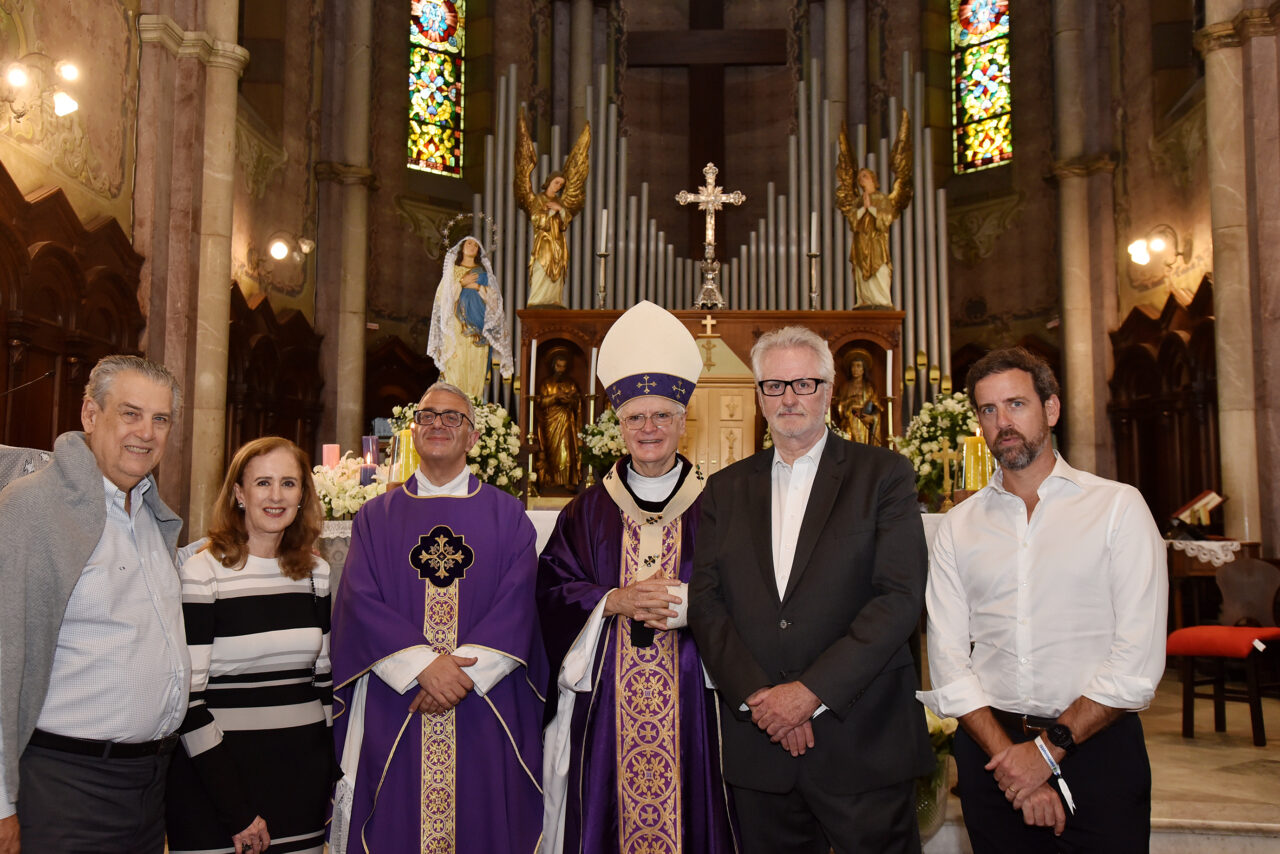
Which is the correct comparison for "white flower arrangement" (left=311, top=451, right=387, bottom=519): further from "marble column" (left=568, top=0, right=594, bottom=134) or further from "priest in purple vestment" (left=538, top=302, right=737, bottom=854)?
"marble column" (left=568, top=0, right=594, bottom=134)

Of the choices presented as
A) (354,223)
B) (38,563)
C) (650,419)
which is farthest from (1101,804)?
(354,223)

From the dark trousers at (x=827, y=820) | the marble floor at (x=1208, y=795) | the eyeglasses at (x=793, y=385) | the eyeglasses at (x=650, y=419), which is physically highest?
the eyeglasses at (x=793, y=385)

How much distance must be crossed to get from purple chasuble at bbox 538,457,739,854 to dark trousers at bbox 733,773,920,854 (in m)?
0.40

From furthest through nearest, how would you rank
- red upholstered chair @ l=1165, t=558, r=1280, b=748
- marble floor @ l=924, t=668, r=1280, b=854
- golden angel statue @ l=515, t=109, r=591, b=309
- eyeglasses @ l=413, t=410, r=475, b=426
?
golden angel statue @ l=515, t=109, r=591, b=309 < red upholstered chair @ l=1165, t=558, r=1280, b=748 < marble floor @ l=924, t=668, r=1280, b=854 < eyeglasses @ l=413, t=410, r=475, b=426

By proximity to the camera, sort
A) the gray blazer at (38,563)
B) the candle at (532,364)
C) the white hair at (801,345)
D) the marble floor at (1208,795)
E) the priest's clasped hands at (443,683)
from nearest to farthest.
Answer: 1. the gray blazer at (38,563)
2. the white hair at (801,345)
3. the priest's clasped hands at (443,683)
4. the marble floor at (1208,795)
5. the candle at (532,364)

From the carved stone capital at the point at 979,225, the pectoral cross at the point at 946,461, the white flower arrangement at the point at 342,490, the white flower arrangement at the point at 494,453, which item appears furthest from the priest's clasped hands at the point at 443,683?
the carved stone capital at the point at 979,225

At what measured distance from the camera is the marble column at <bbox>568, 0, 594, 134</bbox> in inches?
489

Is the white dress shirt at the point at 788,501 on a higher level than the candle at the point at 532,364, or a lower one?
lower

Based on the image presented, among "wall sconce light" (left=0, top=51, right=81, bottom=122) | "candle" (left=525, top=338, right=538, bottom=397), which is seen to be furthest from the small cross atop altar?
"wall sconce light" (left=0, top=51, right=81, bottom=122)

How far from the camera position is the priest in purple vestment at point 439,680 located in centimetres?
283

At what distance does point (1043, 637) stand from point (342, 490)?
118 inches

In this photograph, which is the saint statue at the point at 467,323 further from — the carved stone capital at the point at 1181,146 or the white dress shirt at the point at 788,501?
the carved stone capital at the point at 1181,146

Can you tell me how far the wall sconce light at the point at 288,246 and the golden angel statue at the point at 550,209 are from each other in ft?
7.55

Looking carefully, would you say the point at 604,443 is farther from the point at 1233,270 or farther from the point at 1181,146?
the point at 1181,146
